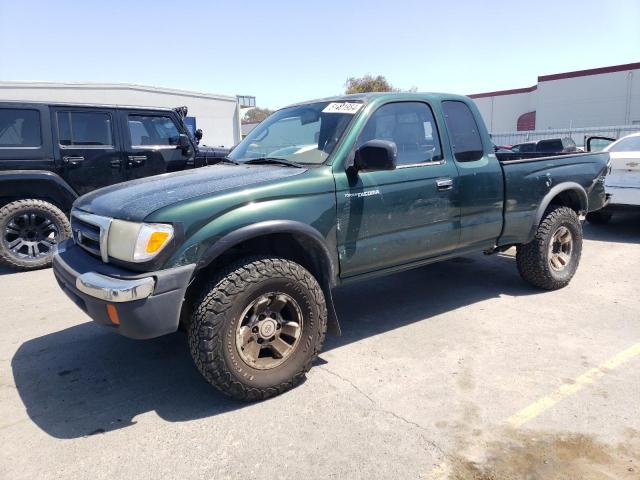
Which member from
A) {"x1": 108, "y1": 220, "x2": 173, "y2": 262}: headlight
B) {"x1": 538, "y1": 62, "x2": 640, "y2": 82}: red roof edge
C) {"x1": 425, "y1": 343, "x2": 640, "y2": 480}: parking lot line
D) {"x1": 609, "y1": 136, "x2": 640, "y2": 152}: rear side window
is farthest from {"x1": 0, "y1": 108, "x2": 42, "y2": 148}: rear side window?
{"x1": 538, "y1": 62, "x2": 640, "y2": 82}: red roof edge

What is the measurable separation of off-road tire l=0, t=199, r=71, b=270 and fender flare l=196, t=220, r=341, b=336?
14.2 ft

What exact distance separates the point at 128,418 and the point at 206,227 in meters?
1.24

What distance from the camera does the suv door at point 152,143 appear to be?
286 inches

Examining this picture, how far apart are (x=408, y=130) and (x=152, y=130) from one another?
493 centimetres

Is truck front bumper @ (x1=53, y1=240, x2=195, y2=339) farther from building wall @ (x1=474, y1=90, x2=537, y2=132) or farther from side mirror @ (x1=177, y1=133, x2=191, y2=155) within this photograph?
building wall @ (x1=474, y1=90, x2=537, y2=132)

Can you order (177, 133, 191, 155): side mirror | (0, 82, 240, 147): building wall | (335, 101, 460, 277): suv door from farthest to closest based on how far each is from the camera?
(0, 82, 240, 147): building wall → (177, 133, 191, 155): side mirror → (335, 101, 460, 277): suv door

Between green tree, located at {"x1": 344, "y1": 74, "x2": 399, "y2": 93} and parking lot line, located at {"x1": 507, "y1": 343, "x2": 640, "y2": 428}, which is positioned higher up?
green tree, located at {"x1": 344, "y1": 74, "x2": 399, "y2": 93}

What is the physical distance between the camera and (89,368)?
3594mm

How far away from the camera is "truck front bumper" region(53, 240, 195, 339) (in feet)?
8.68

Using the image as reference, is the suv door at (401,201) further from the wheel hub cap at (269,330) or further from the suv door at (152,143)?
the suv door at (152,143)

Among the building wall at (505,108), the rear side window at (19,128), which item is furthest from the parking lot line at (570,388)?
the building wall at (505,108)

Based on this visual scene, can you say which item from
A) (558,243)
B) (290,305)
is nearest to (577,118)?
(558,243)

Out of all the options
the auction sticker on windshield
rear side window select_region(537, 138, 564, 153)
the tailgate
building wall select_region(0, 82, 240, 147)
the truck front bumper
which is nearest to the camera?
the truck front bumper

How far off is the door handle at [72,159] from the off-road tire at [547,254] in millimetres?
5725
